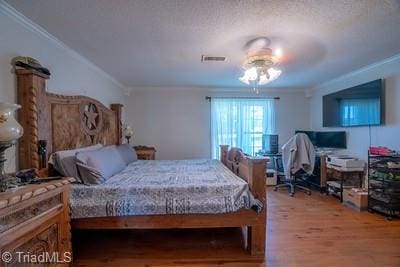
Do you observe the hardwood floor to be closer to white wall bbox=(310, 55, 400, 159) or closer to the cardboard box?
the cardboard box

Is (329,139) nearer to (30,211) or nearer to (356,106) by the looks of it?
(356,106)

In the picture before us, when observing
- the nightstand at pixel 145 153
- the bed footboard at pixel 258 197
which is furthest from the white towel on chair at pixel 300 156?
the nightstand at pixel 145 153

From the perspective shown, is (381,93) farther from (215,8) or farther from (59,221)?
(59,221)

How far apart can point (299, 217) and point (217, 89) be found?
3343 mm

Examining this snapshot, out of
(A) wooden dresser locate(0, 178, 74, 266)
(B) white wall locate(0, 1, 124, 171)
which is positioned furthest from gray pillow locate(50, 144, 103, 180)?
(A) wooden dresser locate(0, 178, 74, 266)

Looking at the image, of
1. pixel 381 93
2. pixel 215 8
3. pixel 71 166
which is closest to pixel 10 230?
pixel 71 166

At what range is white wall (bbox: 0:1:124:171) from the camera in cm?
203

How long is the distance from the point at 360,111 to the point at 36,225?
15.0 feet

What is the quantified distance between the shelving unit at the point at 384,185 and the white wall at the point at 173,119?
313cm

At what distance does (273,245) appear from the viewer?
2.51 metres

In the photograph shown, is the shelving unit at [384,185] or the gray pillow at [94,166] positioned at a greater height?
the gray pillow at [94,166]

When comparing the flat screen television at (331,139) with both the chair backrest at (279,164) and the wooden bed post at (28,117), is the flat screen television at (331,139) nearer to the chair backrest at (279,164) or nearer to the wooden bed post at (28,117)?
the chair backrest at (279,164)

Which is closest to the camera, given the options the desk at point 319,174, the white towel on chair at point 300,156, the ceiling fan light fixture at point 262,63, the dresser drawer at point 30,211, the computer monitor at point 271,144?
the dresser drawer at point 30,211

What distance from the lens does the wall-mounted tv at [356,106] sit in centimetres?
371
